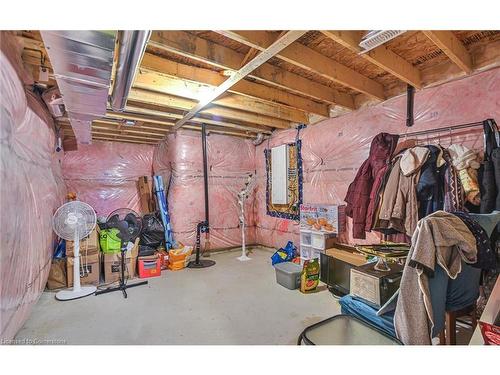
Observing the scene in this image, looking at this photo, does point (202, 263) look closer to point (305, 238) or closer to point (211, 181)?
point (211, 181)

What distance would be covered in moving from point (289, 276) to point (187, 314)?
116cm

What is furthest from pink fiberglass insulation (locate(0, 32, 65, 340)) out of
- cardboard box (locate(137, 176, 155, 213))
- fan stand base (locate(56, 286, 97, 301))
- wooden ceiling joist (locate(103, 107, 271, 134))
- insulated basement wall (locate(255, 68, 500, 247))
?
insulated basement wall (locate(255, 68, 500, 247))

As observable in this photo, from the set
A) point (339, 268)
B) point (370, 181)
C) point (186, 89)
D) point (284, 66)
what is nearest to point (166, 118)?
point (186, 89)

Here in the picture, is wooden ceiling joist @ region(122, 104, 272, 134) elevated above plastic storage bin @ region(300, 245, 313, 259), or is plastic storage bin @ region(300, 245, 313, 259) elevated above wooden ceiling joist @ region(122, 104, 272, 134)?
wooden ceiling joist @ region(122, 104, 272, 134)

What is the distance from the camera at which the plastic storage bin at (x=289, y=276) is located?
8.80 ft

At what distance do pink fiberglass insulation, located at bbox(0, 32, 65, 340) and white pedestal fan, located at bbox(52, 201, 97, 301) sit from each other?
0.41 ft

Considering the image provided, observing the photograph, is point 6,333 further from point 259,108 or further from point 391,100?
point 391,100

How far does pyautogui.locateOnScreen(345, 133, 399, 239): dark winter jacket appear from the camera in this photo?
8.41 feet

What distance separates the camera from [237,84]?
2516 mm

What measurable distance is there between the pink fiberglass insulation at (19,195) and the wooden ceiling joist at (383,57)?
202 cm

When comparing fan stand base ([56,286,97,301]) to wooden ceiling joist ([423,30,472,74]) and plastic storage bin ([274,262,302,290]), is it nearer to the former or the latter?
plastic storage bin ([274,262,302,290])
